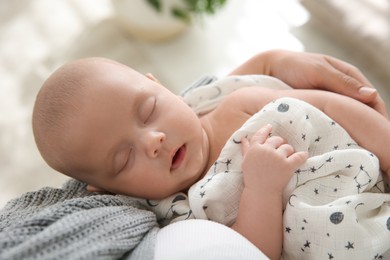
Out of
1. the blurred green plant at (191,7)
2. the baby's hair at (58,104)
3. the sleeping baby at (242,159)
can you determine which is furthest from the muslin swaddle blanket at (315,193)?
the blurred green plant at (191,7)

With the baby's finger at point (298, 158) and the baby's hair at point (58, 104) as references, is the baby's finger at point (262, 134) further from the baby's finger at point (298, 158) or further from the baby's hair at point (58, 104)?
the baby's hair at point (58, 104)

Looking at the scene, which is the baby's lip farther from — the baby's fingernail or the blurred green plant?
the blurred green plant

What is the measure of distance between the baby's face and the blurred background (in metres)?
0.63

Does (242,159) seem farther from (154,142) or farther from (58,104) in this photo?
(58,104)

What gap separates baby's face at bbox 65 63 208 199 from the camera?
0.92 m

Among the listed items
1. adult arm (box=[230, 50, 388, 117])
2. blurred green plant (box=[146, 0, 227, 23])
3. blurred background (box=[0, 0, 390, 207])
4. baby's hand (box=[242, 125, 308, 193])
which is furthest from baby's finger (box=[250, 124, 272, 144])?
blurred green plant (box=[146, 0, 227, 23])

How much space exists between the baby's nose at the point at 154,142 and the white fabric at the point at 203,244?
0.15 m

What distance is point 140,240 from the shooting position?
2.78ft

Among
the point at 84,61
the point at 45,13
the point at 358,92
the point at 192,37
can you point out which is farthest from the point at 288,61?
the point at 45,13

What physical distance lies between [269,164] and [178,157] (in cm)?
19

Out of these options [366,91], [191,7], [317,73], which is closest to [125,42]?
[191,7]

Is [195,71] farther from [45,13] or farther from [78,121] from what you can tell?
[78,121]

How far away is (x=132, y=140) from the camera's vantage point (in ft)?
3.08

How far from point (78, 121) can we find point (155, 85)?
0.61 ft
